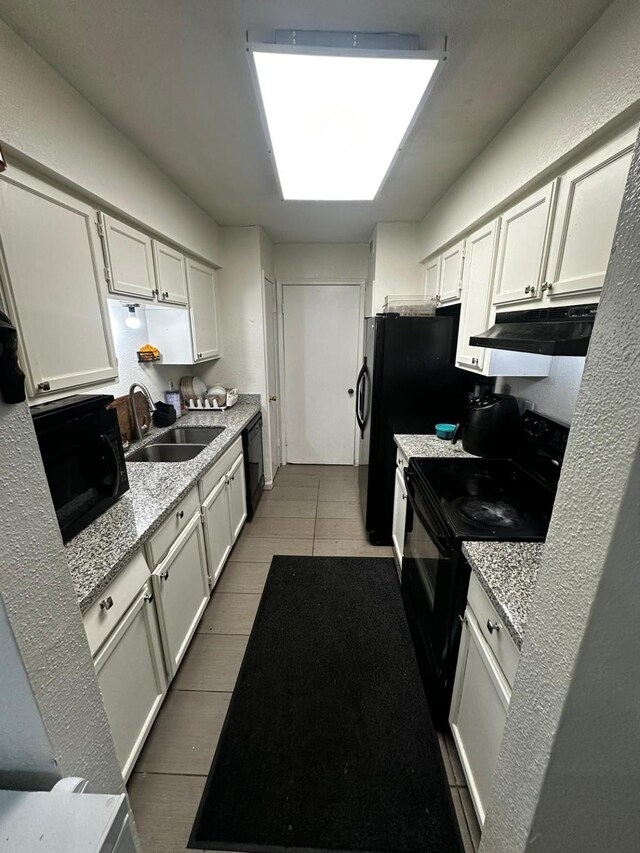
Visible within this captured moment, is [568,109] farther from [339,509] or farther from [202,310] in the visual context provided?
[339,509]

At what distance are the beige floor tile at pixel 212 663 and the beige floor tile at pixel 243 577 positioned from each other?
355mm

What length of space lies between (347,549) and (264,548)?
66 centimetres

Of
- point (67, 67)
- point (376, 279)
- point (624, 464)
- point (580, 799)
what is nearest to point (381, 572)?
point (580, 799)

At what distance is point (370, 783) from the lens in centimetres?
125

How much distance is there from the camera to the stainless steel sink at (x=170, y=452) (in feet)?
7.25

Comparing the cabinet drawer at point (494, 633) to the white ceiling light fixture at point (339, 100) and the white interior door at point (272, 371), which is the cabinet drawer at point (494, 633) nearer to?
the white ceiling light fixture at point (339, 100)

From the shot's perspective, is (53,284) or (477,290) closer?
(53,284)

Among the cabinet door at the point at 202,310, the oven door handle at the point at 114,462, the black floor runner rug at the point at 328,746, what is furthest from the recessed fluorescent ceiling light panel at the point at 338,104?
the black floor runner rug at the point at 328,746

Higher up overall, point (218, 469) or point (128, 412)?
point (128, 412)

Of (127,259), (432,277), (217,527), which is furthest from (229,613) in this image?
(432,277)

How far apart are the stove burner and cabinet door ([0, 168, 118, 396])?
1.70 m

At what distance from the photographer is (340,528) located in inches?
113

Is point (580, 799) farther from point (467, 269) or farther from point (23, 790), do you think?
point (467, 269)

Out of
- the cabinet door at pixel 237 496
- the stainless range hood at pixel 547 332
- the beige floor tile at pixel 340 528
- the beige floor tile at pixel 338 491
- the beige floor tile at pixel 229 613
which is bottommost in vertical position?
the beige floor tile at pixel 229 613
